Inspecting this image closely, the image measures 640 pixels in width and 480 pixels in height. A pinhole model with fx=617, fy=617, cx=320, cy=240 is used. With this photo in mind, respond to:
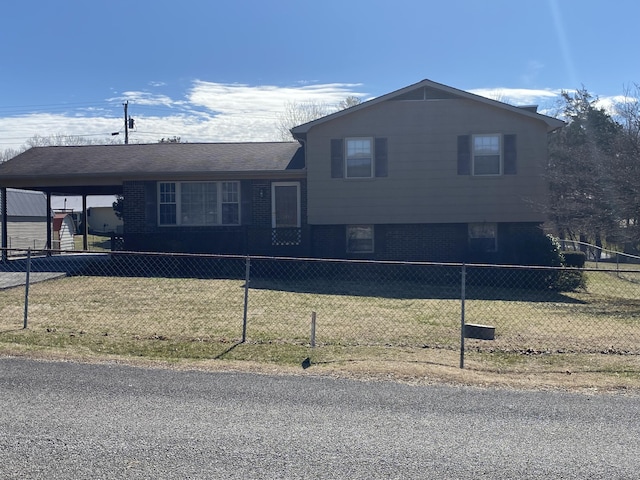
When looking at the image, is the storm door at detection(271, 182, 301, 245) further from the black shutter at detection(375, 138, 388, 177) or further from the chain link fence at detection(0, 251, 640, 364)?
the black shutter at detection(375, 138, 388, 177)

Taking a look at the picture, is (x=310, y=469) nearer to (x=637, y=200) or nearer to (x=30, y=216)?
(x=637, y=200)

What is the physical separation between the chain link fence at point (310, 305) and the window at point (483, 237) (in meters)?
1.19

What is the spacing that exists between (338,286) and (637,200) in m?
8.62

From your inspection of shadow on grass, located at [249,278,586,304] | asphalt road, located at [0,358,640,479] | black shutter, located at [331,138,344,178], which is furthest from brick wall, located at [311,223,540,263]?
asphalt road, located at [0,358,640,479]

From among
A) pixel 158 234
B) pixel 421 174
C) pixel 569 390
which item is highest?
pixel 421 174

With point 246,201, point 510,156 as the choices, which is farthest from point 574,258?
point 246,201

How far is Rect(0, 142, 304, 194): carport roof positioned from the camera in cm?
1925

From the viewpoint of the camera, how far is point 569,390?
6379mm

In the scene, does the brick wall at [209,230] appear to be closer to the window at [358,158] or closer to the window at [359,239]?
the window at [359,239]

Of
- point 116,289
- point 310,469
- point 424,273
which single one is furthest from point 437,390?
point 424,273

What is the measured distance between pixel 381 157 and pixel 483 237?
4035 mm

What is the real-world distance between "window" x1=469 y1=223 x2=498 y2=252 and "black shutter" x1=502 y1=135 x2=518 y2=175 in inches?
69.3

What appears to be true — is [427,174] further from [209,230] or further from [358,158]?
[209,230]

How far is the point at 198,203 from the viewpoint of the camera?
2009 centimetres
